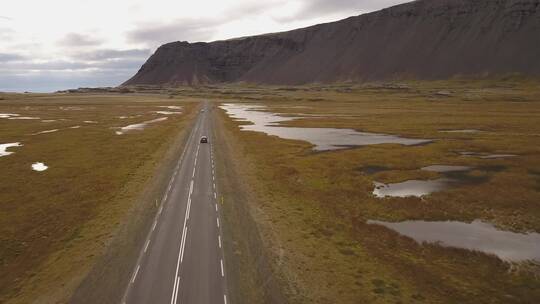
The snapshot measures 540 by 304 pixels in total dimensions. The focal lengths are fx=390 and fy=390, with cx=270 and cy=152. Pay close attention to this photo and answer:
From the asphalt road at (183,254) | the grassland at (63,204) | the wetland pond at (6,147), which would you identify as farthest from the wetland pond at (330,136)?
the wetland pond at (6,147)

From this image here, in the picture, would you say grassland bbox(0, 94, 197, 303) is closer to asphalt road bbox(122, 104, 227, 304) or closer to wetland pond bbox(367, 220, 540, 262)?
asphalt road bbox(122, 104, 227, 304)

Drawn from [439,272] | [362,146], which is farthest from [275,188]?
[362,146]

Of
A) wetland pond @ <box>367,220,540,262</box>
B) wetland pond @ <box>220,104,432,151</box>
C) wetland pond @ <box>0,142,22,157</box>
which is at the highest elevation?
wetland pond @ <box>0,142,22,157</box>

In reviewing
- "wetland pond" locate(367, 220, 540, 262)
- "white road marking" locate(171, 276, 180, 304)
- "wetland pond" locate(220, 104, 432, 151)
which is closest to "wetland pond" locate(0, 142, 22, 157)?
"wetland pond" locate(220, 104, 432, 151)

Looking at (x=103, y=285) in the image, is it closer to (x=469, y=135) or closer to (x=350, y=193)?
(x=350, y=193)

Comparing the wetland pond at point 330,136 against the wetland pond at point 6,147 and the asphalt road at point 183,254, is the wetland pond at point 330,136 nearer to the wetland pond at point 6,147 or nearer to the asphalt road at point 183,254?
the asphalt road at point 183,254

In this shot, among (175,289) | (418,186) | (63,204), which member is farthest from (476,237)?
(63,204)
